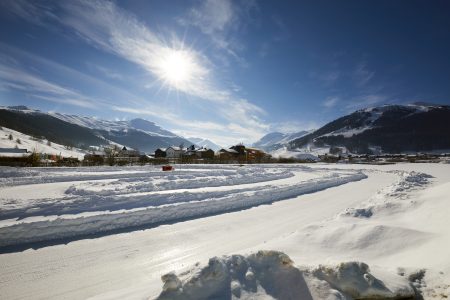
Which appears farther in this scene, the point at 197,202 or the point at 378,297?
the point at 197,202

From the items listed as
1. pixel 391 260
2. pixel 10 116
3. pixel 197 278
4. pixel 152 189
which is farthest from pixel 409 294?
pixel 10 116

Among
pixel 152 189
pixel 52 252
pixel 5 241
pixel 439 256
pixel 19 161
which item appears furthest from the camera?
pixel 19 161

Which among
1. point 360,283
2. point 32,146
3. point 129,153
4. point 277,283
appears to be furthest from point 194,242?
point 32,146

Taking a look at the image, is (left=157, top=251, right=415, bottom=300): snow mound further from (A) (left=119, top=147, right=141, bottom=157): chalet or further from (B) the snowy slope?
(B) the snowy slope

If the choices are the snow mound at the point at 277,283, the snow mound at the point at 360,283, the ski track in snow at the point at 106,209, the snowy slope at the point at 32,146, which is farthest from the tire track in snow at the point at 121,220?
the snowy slope at the point at 32,146

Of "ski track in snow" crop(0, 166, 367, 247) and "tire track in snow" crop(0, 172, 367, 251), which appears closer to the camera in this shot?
"tire track in snow" crop(0, 172, 367, 251)

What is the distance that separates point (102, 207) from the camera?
10.3 meters

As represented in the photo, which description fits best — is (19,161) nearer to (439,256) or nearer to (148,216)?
(148,216)

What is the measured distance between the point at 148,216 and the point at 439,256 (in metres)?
8.35

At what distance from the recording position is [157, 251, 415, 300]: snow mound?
3.97m

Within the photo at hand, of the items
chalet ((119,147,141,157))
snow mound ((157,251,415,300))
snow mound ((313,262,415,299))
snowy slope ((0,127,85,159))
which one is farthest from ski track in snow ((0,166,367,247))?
snowy slope ((0,127,85,159))

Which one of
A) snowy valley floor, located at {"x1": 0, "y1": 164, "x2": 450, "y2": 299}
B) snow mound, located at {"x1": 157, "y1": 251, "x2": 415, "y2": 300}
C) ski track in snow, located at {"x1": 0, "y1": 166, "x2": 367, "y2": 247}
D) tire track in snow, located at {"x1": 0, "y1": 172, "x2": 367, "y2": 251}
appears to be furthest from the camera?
ski track in snow, located at {"x1": 0, "y1": 166, "x2": 367, "y2": 247}

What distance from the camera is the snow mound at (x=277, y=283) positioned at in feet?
13.0

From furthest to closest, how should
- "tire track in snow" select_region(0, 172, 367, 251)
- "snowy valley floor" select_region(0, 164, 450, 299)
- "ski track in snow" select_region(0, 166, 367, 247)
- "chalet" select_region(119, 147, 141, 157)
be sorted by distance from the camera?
"chalet" select_region(119, 147, 141, 157), "ski track in snow" select_region(0, 166, 367, 247), "tire track in snow" select_region(0, 172, 367, 251), "snowy valley floor" select_region(0, 164, 450, 299)
